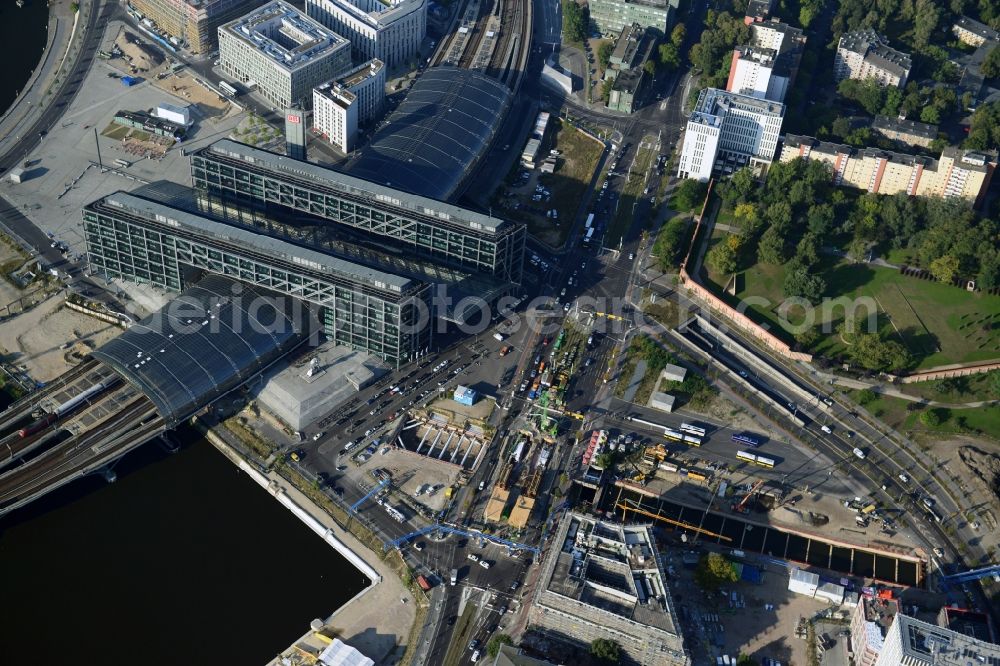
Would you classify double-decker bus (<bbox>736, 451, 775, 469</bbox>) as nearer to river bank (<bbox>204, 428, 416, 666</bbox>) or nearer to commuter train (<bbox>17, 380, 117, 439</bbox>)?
river bank (<bbox>204, 428, 416, 666</bbox>)

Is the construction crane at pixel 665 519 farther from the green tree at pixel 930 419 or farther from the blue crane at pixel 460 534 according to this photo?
the green tree at pixel 930 419

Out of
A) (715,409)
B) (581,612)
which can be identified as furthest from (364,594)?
(715,409)

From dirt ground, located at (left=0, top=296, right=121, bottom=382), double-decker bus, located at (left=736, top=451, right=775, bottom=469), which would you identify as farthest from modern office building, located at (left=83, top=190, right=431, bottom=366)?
double-decker bus, located at (left=736, top=451, right=775, bottom=469)

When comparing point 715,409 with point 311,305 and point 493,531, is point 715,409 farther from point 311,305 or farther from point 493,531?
point 311,305

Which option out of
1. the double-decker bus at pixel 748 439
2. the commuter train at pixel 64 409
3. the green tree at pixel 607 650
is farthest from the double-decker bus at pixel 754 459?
the commuter train at pixel 64 409

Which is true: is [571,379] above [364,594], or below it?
above

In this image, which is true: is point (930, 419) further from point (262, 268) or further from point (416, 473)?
point (262, 268)
